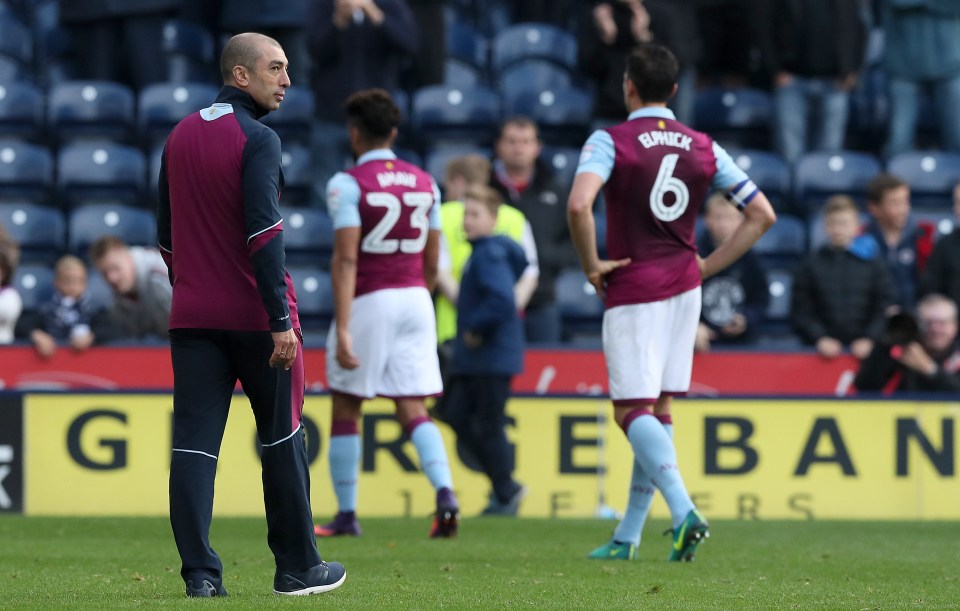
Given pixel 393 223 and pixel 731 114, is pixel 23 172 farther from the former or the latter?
pixel 393 223

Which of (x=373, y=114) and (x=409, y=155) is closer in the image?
(x=373, y=114)

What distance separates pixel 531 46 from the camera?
52.2 ft

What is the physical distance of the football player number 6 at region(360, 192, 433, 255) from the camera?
8.95 metres

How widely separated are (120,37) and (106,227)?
2.11 meters

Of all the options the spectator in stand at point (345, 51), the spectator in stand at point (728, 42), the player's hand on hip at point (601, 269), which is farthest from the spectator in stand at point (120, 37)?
the player's hand on hip at point (601, 269)

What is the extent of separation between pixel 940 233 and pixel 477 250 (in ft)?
16.8

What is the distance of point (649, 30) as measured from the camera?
14.0 metres

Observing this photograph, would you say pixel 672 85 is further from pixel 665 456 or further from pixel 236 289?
pixel 236 289

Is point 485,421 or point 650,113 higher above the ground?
point 650,113

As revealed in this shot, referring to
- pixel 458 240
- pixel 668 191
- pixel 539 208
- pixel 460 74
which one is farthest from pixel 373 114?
pixel 460 74

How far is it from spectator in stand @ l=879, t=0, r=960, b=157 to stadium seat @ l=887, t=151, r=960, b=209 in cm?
40

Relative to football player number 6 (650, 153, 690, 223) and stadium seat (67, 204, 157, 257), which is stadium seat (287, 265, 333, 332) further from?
football player number 6 (650, 153, 690, 223)

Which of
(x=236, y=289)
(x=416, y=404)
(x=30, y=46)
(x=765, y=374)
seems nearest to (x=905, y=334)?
(x=765, y=374)

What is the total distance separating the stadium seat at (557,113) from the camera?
49.9 feet
